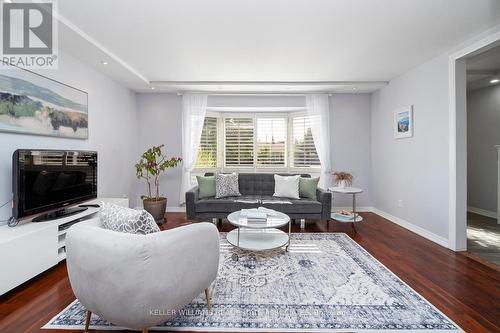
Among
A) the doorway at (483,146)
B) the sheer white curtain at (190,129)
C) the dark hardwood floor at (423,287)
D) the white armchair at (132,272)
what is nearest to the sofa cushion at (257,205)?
the dark hardwood floor at (423,287)

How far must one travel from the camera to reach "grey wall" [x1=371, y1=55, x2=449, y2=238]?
10.3 feet

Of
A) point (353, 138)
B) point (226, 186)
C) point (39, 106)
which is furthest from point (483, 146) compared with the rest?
point (39, 106)

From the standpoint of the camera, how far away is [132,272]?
1.30 m

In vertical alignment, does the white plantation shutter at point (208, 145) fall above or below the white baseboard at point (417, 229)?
above

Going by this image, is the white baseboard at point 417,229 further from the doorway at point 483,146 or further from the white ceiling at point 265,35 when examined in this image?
the white ceiling at point 265,35

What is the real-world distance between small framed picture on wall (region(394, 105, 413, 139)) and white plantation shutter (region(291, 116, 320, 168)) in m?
1.58

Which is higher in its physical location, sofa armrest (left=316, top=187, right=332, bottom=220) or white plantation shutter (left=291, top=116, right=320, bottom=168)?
white plantation shutter (left=291, top=116, right=320, bottom=168)

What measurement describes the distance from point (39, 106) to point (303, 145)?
445 cm

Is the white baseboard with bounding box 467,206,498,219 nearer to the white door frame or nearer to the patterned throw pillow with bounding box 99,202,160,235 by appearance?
the white door frame

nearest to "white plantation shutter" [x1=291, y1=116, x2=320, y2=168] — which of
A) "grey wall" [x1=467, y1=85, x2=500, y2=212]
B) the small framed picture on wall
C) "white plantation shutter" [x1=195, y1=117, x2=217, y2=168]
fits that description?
the small framed picture on wall

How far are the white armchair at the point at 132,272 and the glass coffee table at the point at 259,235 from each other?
1.13 metres

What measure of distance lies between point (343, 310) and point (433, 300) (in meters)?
0.83

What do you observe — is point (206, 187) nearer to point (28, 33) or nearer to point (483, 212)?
point (28, 33)

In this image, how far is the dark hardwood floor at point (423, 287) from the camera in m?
1.73
